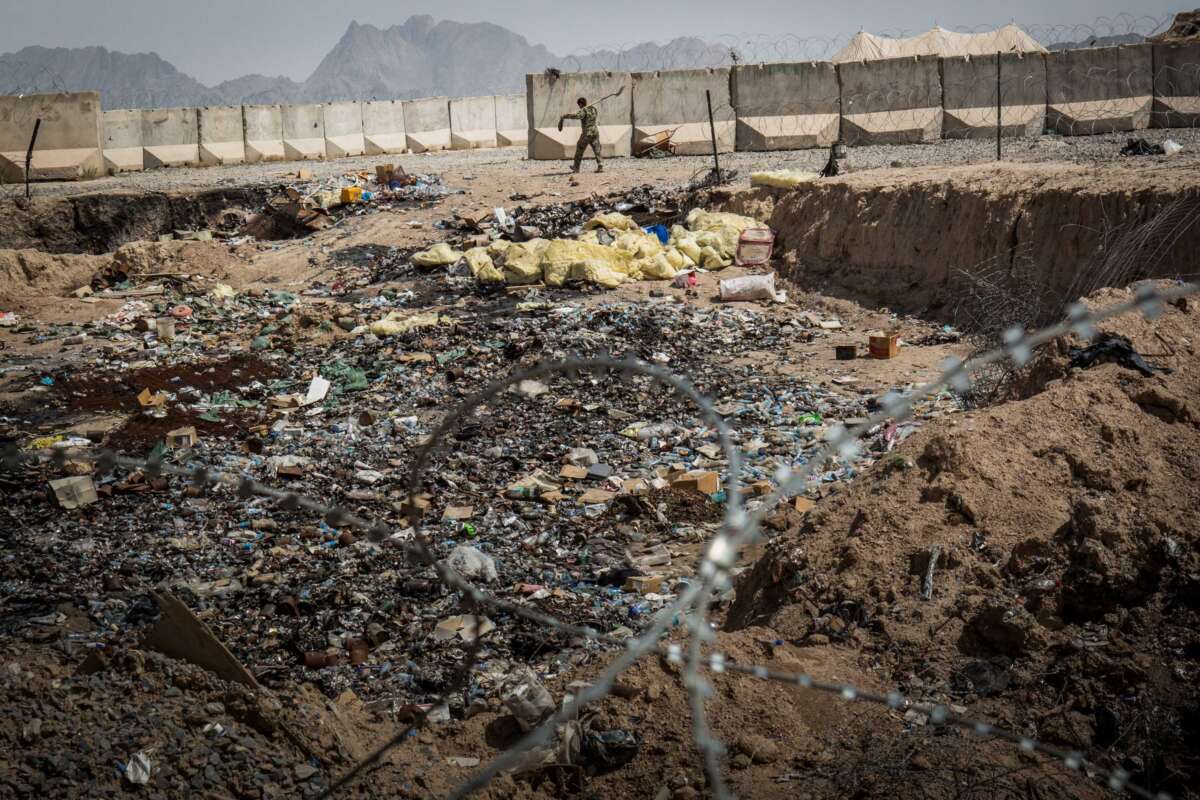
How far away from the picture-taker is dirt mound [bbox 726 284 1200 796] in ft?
11.0

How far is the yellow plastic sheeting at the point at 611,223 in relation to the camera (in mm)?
13258

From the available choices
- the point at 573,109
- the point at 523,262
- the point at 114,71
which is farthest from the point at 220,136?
the point at 114,71

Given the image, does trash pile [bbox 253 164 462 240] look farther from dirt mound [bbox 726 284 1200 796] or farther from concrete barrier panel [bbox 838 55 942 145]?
dirt mound [bbox 726 284 1200 796]

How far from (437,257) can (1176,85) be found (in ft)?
43.1

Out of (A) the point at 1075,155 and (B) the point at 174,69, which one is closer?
(A) the point at 1075,155

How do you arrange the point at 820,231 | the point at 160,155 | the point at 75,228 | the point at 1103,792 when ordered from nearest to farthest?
the point at 1103,792, the point at 820,231, the point at 75,228, the point at 160,155

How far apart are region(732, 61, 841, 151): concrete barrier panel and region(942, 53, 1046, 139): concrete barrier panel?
79.4 inches

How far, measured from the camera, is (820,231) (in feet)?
39.3

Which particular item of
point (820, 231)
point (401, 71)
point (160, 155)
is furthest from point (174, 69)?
point (820, 231)

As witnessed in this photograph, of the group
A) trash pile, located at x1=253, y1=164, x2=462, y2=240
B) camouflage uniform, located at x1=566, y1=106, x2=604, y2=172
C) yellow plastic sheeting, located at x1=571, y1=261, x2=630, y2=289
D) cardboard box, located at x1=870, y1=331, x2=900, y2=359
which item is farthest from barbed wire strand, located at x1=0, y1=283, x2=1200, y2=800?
camouflage uniform, located at x1=566, y1=106, x2=604, y2=172

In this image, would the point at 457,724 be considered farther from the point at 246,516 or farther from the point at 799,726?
the point at 246,516

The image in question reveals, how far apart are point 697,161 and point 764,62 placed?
258 centimetres

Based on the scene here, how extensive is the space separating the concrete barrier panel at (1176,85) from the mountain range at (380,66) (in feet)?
415

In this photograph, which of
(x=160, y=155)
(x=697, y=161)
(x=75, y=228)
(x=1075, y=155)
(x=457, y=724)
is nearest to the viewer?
(x=457, y=724)
